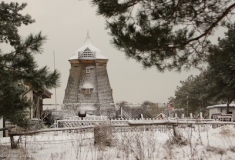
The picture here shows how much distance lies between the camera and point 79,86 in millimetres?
29156

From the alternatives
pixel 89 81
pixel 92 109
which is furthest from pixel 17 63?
pixel 89 81

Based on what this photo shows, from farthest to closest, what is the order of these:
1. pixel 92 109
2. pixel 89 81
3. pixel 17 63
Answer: pixel 89 81, pixel 92 109, pixel 17 63

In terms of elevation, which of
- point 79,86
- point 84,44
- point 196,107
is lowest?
point 196,107

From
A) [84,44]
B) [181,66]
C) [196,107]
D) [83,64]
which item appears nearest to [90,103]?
[83,64]

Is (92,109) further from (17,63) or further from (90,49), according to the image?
(17,63)

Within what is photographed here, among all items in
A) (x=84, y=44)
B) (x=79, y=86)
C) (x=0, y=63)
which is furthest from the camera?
(x=84, y=44)

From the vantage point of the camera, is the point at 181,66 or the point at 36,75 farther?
the point at 181,66

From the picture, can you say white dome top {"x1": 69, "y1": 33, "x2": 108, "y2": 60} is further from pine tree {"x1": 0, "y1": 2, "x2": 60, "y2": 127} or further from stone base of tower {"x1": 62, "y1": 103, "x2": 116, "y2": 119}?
pine tree {"x1": 0, "y1": 2, "x2": 60, "y2": 127}

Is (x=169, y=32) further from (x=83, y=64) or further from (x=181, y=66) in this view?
(x=83, y=64)

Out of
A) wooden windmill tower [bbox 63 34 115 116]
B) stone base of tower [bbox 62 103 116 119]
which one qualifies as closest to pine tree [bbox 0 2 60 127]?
stone base of tower [bbox 62 103 116 119]

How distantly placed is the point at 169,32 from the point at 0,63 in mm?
3811

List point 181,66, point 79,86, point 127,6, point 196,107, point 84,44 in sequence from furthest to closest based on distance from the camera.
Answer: point 196,107, point 84,44, point 79,86, point 181,66, point 127,6

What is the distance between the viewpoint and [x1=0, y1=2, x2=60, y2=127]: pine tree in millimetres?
6036

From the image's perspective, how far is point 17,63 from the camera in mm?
6055
